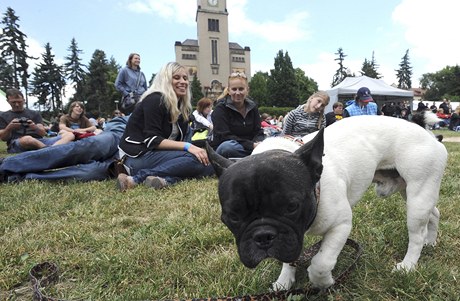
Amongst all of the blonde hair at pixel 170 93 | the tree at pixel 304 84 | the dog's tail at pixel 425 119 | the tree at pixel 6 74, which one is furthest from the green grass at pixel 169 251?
the tree at pixel 304 84

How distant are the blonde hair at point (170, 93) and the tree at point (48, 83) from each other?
71.9 m

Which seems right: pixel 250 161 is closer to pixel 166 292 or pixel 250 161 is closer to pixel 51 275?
pixel 166 292

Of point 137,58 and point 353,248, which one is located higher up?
point 137,58

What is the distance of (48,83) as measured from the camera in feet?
230

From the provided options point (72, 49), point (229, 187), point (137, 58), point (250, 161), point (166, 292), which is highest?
point (72, 49)

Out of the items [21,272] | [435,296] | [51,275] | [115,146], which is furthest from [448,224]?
[115,146]

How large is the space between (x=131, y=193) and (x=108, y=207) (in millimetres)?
641

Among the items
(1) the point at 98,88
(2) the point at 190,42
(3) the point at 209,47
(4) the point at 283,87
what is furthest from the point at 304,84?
(1) the point at 98,88

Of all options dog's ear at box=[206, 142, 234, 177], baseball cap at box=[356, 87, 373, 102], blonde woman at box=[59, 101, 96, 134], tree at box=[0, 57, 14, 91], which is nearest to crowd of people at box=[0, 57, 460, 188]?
blonde woman at box=[59, 101, 96, 134]

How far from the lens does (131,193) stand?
→ 14.3 feet

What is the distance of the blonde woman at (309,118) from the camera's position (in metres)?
6.67

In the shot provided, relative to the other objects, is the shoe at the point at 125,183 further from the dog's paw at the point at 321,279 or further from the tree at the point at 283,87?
the tree at the point at 283,87

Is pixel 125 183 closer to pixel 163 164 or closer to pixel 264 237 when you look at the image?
pixel 163 164

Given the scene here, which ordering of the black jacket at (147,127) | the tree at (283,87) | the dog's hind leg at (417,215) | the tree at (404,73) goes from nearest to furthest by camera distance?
1. the dog's hind leg at (417,215)
2. the black jacket at (147,127)
3. the tree at (283,87)
4. the tree at (404,73)
